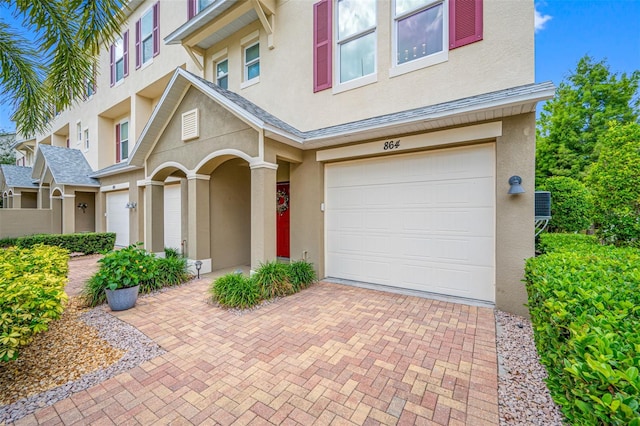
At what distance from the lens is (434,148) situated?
5902mm

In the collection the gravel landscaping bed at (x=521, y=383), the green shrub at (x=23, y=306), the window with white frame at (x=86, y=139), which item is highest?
the window with white frame at (x=86, y=139)

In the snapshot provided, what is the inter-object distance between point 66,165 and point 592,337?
20305mm

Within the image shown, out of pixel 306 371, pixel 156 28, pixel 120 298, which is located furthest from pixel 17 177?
pixel 306 371

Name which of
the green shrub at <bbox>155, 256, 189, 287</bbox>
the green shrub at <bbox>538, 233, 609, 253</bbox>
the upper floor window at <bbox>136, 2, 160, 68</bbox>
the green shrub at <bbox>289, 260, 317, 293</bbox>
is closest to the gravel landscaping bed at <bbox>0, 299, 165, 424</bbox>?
the green shrub at <bbox>155, 256, 189, 287</bbox>

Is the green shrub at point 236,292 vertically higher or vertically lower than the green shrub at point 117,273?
lower

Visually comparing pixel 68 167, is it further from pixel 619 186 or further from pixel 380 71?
pixel 619 186

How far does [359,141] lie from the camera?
21.8 feet

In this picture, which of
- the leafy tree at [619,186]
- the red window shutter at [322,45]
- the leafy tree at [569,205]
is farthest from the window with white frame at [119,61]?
the leafy tree at [569,205]

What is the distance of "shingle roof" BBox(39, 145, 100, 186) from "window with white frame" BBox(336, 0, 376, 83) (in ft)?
48.0

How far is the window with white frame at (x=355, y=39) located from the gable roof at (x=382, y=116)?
4.97 ft

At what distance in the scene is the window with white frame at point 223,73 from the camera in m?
9.95

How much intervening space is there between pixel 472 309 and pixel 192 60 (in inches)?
497

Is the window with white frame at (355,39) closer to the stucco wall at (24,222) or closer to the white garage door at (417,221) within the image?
the white garage door at (417,221)

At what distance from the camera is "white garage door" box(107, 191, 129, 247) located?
517 inches
